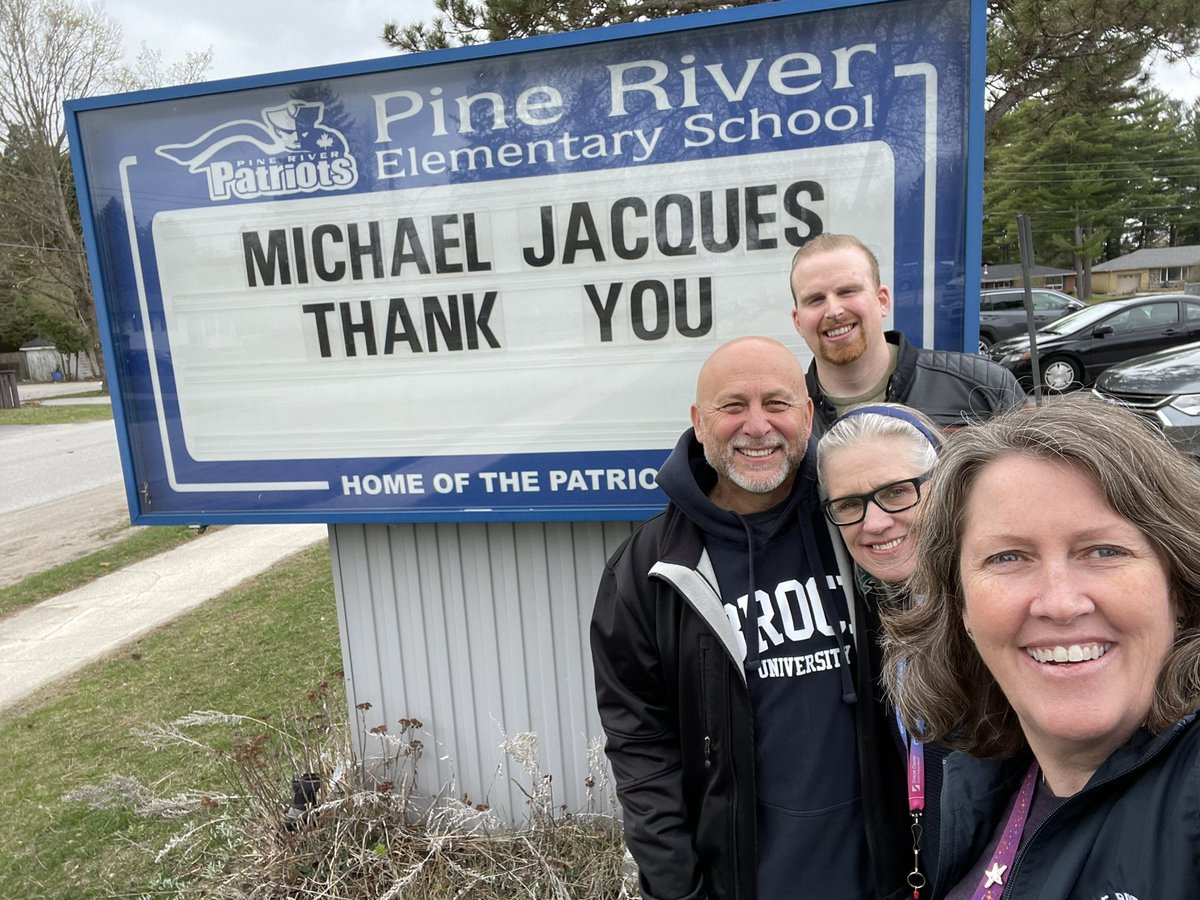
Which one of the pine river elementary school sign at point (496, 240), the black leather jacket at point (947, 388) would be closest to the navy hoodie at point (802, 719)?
the black leather jacket at point (947, 388)

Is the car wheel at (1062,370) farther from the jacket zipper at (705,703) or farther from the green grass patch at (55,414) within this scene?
the green grass patch at (55,414)

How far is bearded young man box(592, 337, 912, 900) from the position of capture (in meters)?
1.72

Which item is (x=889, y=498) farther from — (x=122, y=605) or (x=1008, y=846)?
(x=122, y=605)

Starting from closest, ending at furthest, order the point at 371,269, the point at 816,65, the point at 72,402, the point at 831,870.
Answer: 1. the point at 831,870
2. the point at 816,65
3. the point at 371,269
4. the point at 72,402

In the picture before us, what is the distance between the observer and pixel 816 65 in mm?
2387

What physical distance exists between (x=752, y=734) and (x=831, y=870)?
34 cm

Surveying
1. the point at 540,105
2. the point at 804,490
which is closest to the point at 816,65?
the point at 540,105

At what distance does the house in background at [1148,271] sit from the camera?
49375mm

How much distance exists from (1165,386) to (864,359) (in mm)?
6794

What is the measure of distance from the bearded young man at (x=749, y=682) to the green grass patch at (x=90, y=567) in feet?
21.9

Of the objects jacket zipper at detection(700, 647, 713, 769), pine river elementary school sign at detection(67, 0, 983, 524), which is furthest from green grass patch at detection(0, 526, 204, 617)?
jacket zipper at detection(700, 647, 713, 769)

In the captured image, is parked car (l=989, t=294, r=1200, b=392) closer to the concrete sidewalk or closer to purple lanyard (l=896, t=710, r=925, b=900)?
the concrete sidewalk

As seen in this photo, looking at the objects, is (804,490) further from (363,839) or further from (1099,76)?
(1099,76)


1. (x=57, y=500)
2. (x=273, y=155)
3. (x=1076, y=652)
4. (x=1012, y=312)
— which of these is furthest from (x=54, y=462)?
(x=1012, y=312)
